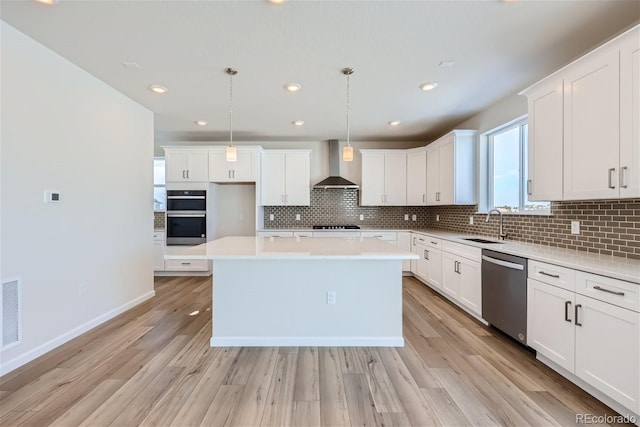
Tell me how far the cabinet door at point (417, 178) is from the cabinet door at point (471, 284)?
1.95 metres

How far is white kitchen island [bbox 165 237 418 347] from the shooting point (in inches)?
105

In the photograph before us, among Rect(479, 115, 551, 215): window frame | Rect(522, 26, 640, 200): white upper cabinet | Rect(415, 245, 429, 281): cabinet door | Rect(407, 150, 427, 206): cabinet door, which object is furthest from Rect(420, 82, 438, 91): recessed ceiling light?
Rect(415, 245, 429, 281): cabinet door

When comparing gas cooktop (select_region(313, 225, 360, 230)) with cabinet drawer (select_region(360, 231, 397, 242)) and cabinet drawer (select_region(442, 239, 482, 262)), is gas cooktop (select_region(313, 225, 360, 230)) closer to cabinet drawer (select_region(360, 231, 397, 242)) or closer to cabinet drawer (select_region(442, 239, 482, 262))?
cabinet drawer (select_region(360, 231, 397, 242))

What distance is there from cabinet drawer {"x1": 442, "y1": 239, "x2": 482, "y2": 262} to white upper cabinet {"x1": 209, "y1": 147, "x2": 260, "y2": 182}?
10.8 feet

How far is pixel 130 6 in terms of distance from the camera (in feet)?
6.46

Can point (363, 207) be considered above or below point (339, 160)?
below

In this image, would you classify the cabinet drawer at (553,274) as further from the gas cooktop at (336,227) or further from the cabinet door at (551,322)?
the gas cooktop at (336,227)

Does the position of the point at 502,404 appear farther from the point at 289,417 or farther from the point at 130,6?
the point at 130,6

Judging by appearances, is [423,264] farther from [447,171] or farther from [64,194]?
[64,194]

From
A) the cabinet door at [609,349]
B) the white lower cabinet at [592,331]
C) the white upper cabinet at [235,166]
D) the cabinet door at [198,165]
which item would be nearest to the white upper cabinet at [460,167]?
the white lower cabinet at [592,331]

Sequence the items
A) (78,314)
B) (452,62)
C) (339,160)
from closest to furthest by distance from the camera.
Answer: (452,62) → (78,314) → (339,160)

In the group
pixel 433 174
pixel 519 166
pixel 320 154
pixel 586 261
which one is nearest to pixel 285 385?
pixel 586 261

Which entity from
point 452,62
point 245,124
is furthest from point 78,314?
point 452,62

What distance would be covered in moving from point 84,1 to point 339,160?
4.28 metres
